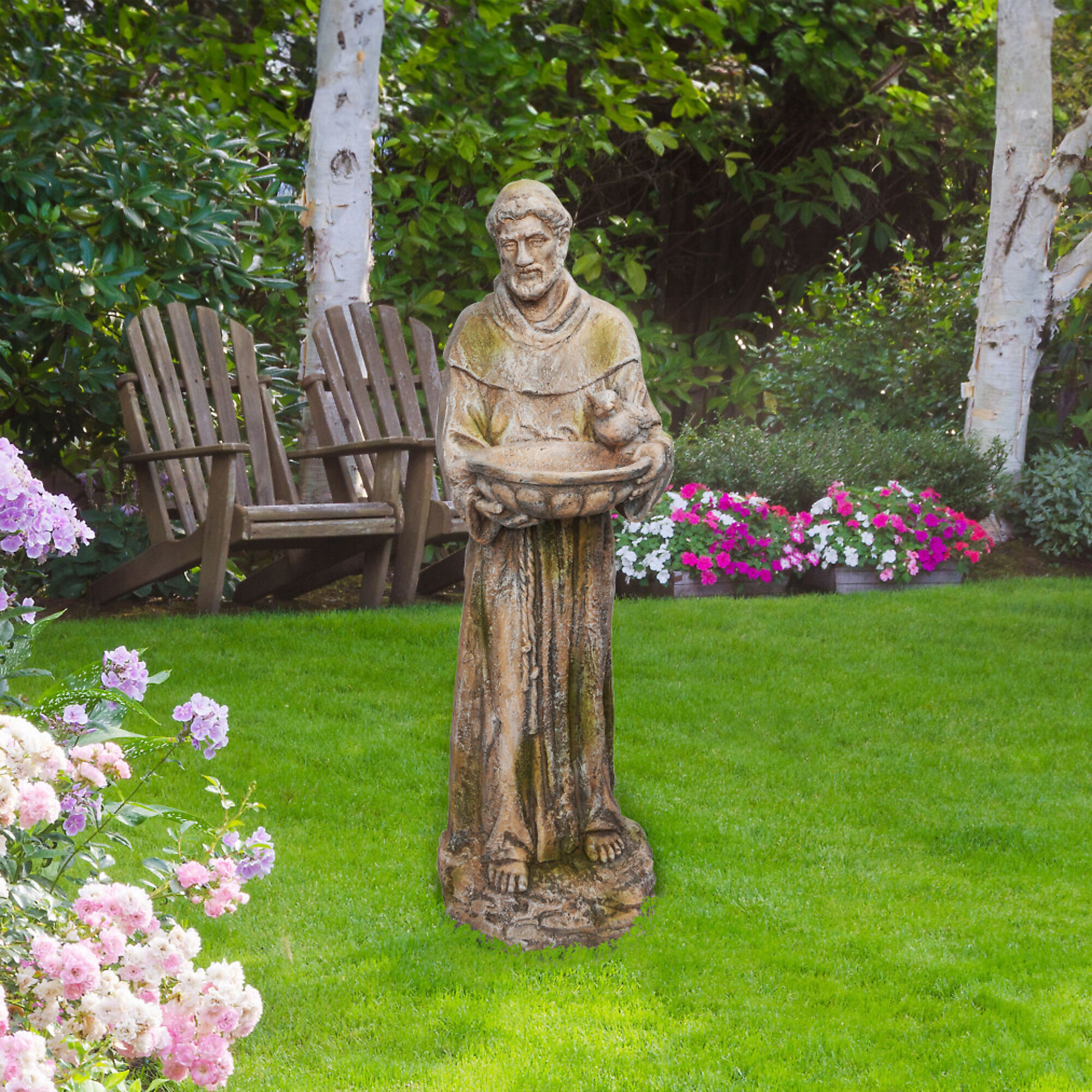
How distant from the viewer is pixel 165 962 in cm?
173

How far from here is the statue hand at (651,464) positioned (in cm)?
291

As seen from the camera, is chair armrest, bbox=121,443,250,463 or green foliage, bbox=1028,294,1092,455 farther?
green foliage, bbox=1028,294,1092,455

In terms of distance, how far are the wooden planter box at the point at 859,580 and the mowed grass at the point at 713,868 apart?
4.45ft

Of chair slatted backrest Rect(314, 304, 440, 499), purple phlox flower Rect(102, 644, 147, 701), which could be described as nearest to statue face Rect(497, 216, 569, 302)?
purple phlox flower Rect(102, 644, 147, 701)

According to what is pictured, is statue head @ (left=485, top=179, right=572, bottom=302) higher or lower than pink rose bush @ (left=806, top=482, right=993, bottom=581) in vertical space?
higher

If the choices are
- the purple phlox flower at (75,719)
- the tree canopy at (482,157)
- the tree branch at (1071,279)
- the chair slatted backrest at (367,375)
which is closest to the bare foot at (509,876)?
the purple phlox flower at (75,719)

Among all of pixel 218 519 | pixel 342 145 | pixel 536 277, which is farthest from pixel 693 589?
pixel 536 277

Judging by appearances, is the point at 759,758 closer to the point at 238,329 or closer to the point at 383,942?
the point at 383,942

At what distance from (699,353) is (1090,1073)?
929cm

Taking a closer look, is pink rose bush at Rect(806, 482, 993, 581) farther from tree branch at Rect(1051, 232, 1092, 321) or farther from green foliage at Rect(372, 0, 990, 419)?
green foliage at Rect(372, 0, 990, 419)

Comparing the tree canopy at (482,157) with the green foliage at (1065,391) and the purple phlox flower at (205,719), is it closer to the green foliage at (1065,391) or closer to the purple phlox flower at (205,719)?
the green foliage at (1065,391)

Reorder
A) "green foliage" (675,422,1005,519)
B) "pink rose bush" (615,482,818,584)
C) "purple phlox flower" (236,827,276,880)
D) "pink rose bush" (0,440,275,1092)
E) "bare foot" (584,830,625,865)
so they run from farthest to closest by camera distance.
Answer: "green foliage" (675,422,1005,519) → "pink rose bush" (615,482,818,584) → "bare foot" (584,830,625,865) → "purple phlox flower" (236,827,276,880) → "pink rose bush" (0,440,275,1092)

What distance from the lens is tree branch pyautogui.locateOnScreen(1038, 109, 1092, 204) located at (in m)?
8.48

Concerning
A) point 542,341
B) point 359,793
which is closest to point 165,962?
point 542,341
